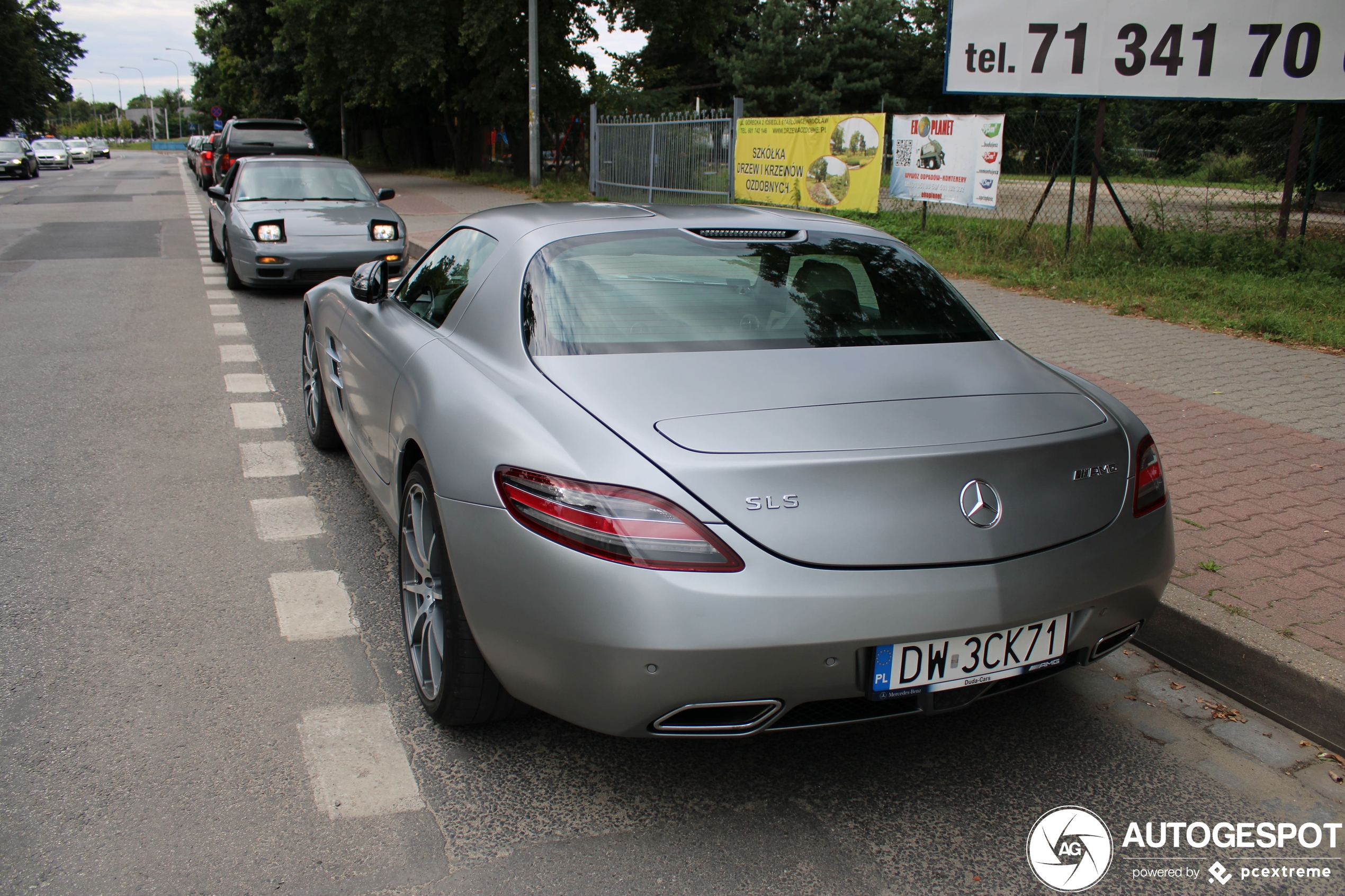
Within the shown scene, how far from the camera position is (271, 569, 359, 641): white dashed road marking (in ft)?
11.7

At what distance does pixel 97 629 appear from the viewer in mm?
3539

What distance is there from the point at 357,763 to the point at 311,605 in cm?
113

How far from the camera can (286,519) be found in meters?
4.64

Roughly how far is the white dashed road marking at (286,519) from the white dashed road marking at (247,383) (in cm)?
239

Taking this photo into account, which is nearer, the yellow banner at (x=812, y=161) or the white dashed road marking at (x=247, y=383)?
the white dashed road marking at (x=247, y=383)

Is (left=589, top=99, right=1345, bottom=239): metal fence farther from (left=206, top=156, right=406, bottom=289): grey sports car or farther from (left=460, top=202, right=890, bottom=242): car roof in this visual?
(left=460, top=202, right=890, bottom=242): car roof

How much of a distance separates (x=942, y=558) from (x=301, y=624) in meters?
2.33

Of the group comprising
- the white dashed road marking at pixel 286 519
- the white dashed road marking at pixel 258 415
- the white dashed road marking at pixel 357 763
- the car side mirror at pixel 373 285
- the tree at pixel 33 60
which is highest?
the tree at pixel 33 60

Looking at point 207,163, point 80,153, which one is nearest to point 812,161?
point 207,163

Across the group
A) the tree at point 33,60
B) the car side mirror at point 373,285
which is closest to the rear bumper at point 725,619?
the car side mirror at point 373,285

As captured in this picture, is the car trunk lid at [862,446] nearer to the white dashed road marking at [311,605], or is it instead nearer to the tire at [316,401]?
the white dashed road marking at [311,605]

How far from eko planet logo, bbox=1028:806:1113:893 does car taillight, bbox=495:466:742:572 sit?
1.03 m

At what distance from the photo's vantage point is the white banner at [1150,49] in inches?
404

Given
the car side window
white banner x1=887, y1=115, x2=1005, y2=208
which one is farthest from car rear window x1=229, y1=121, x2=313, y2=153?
the car side window
